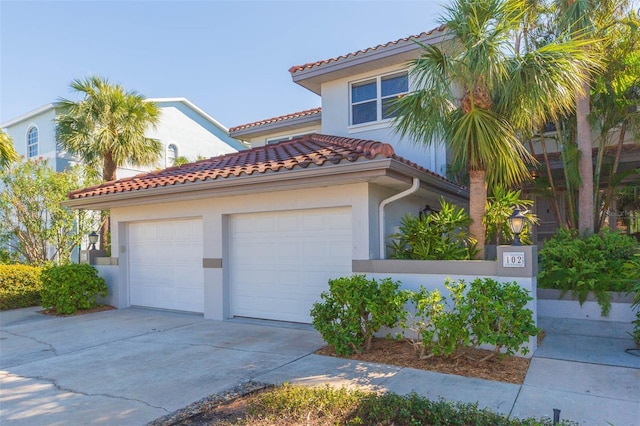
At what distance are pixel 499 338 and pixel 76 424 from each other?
15.5ft

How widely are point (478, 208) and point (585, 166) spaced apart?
13.7 ft

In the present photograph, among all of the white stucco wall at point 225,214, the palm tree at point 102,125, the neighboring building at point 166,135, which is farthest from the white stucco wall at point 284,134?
the white stucco wall at point 225,214

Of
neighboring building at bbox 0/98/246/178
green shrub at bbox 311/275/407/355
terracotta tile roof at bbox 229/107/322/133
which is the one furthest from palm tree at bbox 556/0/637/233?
neighboring building at bbox 0/98/246/178

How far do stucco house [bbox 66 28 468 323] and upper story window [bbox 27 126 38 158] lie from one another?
970 centimetres

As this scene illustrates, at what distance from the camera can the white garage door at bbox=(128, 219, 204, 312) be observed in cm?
950

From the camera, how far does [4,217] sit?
45.5 feet

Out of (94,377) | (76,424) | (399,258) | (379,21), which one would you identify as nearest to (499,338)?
(399,258)

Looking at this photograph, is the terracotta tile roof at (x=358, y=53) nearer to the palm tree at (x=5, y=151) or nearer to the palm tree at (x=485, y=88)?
the palm tree at (x=485, y=88)

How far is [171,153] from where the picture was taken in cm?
1923

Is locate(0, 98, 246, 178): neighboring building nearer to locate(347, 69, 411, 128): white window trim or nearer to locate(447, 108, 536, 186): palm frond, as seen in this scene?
locate(347, 69, 411, 128): white window trim

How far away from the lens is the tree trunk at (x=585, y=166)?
888 centimetres

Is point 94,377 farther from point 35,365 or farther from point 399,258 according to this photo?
point 399,258

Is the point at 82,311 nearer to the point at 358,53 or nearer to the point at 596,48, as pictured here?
the point at 358,53

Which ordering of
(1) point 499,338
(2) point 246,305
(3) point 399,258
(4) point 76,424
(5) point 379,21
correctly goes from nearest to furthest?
(4) point 76,424 < (1) point 499,338 < (3) point 399,258 < (2) point 246,305 < (5) point 379,21
